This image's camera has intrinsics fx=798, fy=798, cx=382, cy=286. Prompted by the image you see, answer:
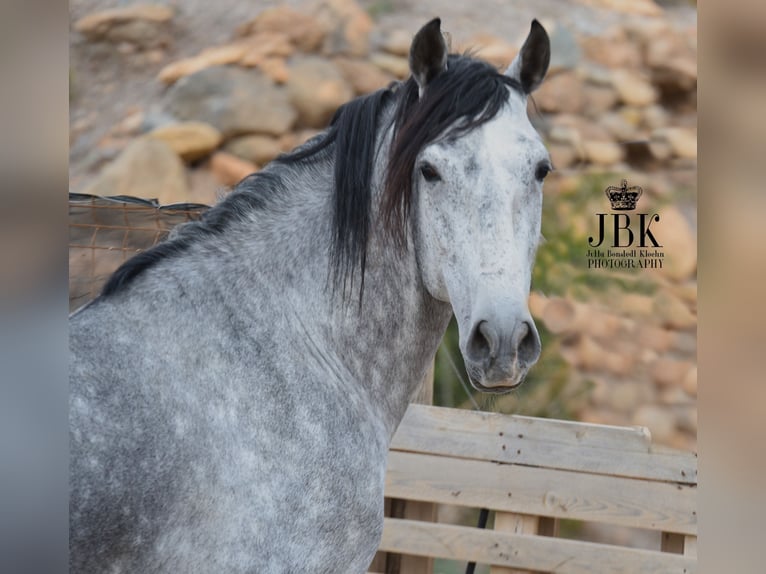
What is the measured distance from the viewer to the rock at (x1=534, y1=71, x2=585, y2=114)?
4.82 meters

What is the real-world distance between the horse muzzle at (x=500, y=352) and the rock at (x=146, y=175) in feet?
10.7

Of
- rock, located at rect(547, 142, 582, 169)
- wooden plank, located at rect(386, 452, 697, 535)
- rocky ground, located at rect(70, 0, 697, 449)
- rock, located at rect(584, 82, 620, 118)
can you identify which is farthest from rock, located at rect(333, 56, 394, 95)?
wooden plank, located at rect(386, 452, 697, 535)

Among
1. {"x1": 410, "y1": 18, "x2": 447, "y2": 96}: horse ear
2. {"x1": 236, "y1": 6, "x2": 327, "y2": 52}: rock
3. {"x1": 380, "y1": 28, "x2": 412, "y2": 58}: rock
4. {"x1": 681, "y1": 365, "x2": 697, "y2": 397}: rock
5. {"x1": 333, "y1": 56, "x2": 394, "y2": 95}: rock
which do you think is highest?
{"x1": 236, "y1": 6, "x2": 327, "y2": 52}: rock

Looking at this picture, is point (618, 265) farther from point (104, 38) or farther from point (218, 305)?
point (104, 38)

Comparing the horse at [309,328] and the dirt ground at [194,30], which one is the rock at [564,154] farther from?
Answer: the horse at [309,328]

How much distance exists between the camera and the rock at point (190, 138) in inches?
186

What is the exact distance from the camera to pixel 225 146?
Result: 4820 mm

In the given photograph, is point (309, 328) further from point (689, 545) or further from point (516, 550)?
point (689, 545)

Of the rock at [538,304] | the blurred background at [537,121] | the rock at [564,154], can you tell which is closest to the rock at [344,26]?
the blurred background at [537,121]

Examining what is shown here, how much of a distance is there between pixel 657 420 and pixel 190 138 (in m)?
3.16

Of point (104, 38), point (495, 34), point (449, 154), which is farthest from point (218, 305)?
point (104, 38)

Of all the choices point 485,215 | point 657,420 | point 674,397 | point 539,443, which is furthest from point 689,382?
point 485,215

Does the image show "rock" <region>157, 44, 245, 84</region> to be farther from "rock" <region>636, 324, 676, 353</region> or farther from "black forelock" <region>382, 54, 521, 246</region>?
"black forelock" <region>382, 54, 521, 246</region>

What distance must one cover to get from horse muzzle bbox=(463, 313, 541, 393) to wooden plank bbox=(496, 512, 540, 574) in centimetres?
176
